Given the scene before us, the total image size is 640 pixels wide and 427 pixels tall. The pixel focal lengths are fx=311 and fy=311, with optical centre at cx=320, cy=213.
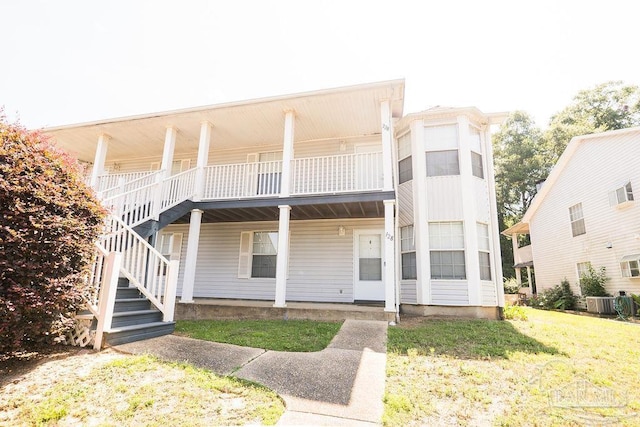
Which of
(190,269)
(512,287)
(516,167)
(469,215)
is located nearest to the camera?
(190,269)

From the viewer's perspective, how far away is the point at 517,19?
7.36 metres

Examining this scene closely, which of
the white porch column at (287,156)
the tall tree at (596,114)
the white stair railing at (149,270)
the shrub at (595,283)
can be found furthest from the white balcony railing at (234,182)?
the tall tree at (596,114)

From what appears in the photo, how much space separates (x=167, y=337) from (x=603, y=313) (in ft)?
48.4

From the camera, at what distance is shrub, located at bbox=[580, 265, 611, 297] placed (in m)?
12.2

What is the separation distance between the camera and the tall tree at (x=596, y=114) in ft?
82.8

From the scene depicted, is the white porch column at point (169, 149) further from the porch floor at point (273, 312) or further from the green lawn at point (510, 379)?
the green lawn at point (510, 379)

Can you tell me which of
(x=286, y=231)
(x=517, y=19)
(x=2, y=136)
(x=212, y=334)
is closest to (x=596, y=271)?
(x=517, y=19)

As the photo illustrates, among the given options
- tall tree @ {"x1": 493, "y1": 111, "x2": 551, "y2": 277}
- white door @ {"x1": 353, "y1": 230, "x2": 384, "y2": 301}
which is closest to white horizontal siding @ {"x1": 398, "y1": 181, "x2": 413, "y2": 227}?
white door @ {"x1": 353, "y1": 230, "x2": 384, "y2": 301}

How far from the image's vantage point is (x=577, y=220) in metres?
14.0

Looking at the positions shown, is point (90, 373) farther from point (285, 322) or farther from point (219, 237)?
point (219, 237)

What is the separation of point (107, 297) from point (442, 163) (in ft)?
30.3

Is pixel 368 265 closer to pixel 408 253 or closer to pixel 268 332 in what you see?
pixel 408 253

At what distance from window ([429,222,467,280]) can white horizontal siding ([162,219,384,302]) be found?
171cm

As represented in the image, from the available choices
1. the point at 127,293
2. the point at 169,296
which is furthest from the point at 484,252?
the point at 127,293
